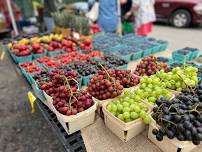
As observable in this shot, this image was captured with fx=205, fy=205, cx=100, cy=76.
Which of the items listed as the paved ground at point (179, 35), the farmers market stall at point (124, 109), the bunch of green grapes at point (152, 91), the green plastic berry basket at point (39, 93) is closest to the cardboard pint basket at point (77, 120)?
the farmers market stall at point (124, 109)

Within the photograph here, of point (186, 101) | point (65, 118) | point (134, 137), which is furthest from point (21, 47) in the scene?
point (186, 101)

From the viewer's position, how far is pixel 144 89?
1.47 meters

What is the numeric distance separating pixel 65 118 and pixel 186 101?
2.38 feet

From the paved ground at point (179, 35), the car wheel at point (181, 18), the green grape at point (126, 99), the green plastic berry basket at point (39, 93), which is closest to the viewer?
the green grape at point (126, 99)

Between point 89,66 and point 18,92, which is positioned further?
point 18,92

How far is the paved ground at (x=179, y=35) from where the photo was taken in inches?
216

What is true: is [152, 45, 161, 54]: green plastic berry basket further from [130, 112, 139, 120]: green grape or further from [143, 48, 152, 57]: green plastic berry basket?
[130, 112, 139, 120]: green grape

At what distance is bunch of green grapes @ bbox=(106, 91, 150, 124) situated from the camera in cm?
122

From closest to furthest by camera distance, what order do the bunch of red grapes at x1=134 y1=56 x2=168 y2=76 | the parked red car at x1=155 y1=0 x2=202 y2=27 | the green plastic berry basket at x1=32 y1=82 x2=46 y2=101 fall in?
the green plastic berry basket at x1=32 y1=82 x2=46 y2=101 < the bunch of red grapes at x1=134 y1=56 x2=168 y2=76 < the parked red car at x1=155 y1=0 x2=202 y2=27

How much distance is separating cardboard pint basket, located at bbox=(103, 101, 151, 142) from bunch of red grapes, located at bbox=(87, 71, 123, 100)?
111mm

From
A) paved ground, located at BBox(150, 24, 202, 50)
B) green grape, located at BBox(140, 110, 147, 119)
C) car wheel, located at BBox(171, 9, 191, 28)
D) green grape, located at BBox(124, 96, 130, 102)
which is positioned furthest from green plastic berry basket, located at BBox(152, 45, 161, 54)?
car wheel, located at BBox(171, 9, 191, 28)

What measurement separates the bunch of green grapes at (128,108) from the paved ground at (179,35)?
4.33 m

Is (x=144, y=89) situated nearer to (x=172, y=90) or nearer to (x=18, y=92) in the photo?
(x=172, y=90)

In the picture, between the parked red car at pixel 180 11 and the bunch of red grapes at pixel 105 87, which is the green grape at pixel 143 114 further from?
the parked red car at pixel 180 11
